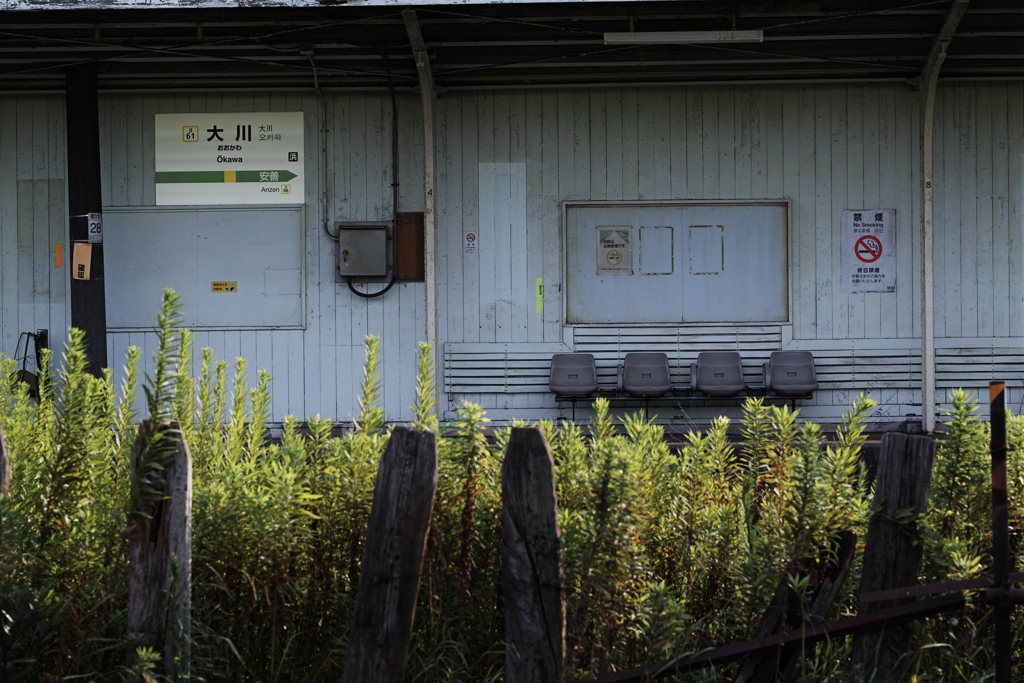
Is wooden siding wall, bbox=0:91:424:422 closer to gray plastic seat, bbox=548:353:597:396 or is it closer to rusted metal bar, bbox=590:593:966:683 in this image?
gray plastic seat, bbox=548:353:597:396

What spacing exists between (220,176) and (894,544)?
794 centimetres

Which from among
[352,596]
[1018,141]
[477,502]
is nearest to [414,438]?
[477,502]

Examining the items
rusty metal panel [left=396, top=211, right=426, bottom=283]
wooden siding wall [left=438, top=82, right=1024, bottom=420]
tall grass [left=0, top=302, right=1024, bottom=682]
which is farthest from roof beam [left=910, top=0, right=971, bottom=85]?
tall grass [left=0, top=302, right=1024, bottom=682]

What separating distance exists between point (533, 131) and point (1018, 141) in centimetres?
493

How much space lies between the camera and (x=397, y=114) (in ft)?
28.2

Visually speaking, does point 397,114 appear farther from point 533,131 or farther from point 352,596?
point 352,596

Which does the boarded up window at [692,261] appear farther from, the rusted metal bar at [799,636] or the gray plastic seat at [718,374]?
the rusted metal bar at [799,636]

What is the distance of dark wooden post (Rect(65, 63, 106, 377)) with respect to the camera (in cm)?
788

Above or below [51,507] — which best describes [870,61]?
above

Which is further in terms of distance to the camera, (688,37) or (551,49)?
(551,49)

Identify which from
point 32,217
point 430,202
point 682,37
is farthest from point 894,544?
point 32,217

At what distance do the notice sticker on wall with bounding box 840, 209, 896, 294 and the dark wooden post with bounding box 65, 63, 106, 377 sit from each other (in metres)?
7.41

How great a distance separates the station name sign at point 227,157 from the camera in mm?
8617

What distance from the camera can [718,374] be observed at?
8352 millimetres
